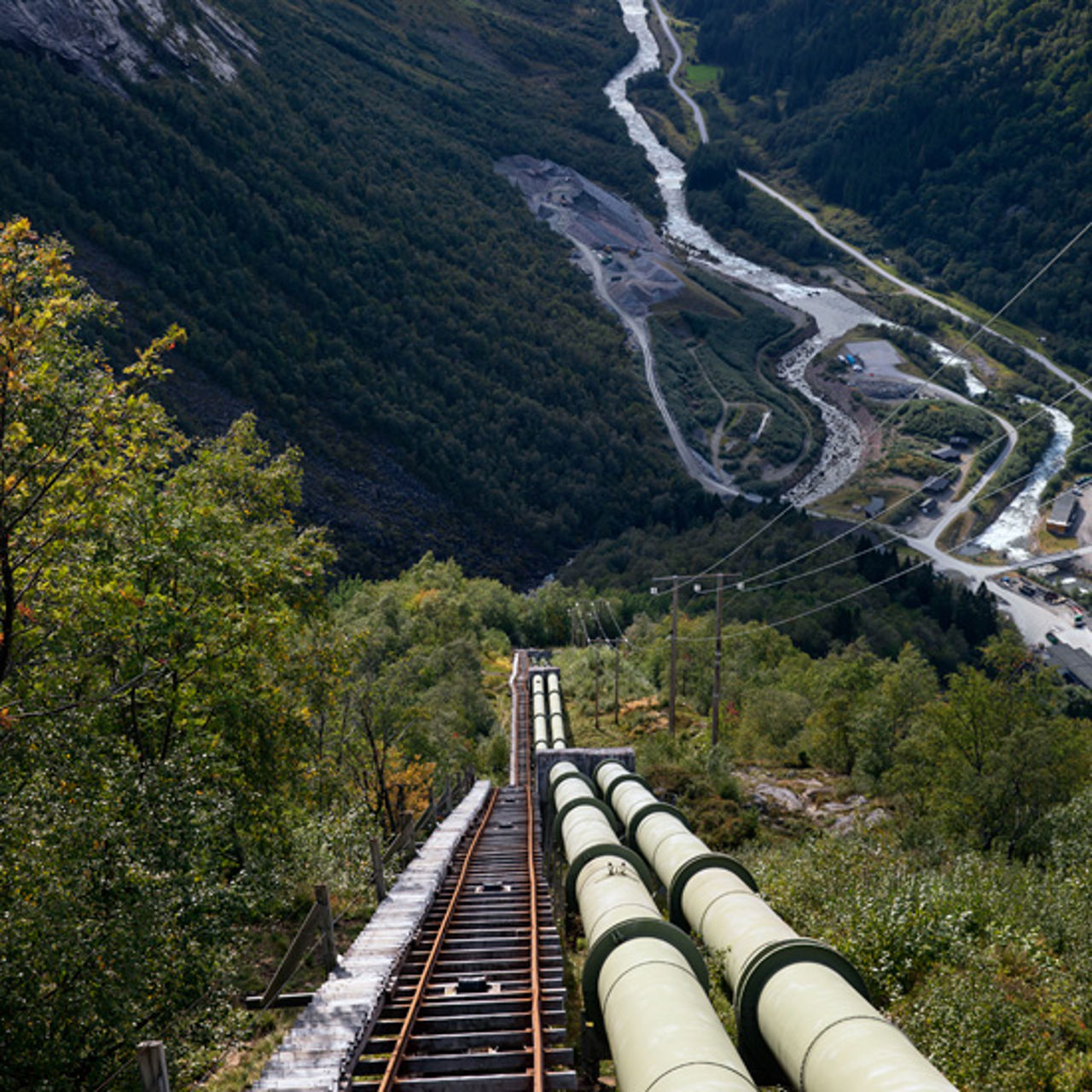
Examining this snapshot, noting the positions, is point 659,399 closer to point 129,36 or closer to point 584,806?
point 129,36

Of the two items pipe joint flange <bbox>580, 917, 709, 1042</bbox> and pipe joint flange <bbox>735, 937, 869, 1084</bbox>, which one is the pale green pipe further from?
pipe joint flange <bbox>735, 937, 869, 1084</bbox>

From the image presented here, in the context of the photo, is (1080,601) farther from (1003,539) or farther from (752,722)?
(752,722)

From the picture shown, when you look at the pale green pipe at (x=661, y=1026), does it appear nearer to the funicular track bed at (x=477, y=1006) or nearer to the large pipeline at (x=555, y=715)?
the funicular track bed at (x=477, y=1006)

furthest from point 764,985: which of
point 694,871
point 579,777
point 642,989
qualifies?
point 579,777

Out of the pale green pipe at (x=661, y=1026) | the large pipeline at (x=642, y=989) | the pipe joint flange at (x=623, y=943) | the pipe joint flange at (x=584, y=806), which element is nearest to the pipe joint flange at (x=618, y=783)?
the pipe joint flange at (x=584, y=806)

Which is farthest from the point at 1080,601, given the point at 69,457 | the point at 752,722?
the point at 69,457

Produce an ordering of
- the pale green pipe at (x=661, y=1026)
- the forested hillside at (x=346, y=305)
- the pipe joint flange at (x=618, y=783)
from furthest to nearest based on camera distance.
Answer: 1. the forested hillside at (x=346, y=305)
2. the pipe joint flange at (x=618, y=783)
3. the pale green pipe at (x=661, y=1026)
